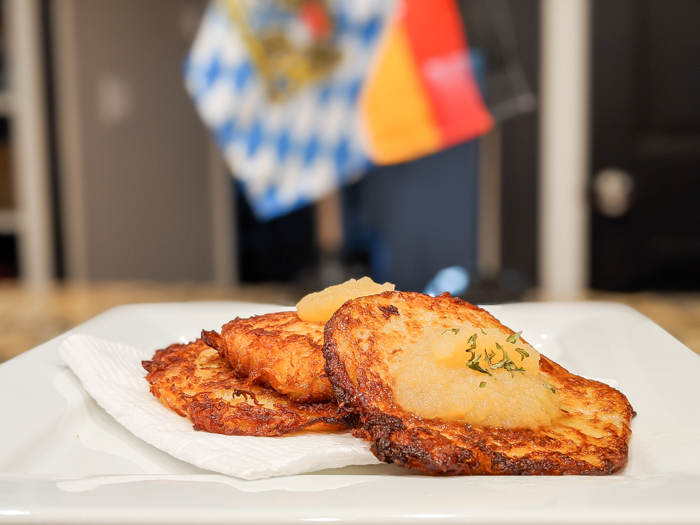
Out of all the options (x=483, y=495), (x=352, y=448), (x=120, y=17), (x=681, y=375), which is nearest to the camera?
(x=483, y=495)

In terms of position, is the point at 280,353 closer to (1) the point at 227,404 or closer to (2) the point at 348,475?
(1) the point at 227,404

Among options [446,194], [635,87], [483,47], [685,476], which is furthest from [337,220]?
[685,476]

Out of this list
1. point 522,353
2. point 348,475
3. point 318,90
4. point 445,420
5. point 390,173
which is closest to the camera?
point 348,475

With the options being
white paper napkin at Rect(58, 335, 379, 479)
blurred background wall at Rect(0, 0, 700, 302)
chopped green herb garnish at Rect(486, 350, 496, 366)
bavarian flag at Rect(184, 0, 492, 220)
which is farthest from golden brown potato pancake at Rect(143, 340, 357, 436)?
bavarian flag at Rect(184, 0, 492, 220)

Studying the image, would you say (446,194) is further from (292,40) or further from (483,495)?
(483,495)

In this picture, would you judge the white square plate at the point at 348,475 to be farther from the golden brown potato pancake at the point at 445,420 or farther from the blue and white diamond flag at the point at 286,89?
the blue and white diamond flag at the point at 286,89

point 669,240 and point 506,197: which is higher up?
point 506,197

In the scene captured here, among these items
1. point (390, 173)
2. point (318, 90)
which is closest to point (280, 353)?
point (390, 173)
